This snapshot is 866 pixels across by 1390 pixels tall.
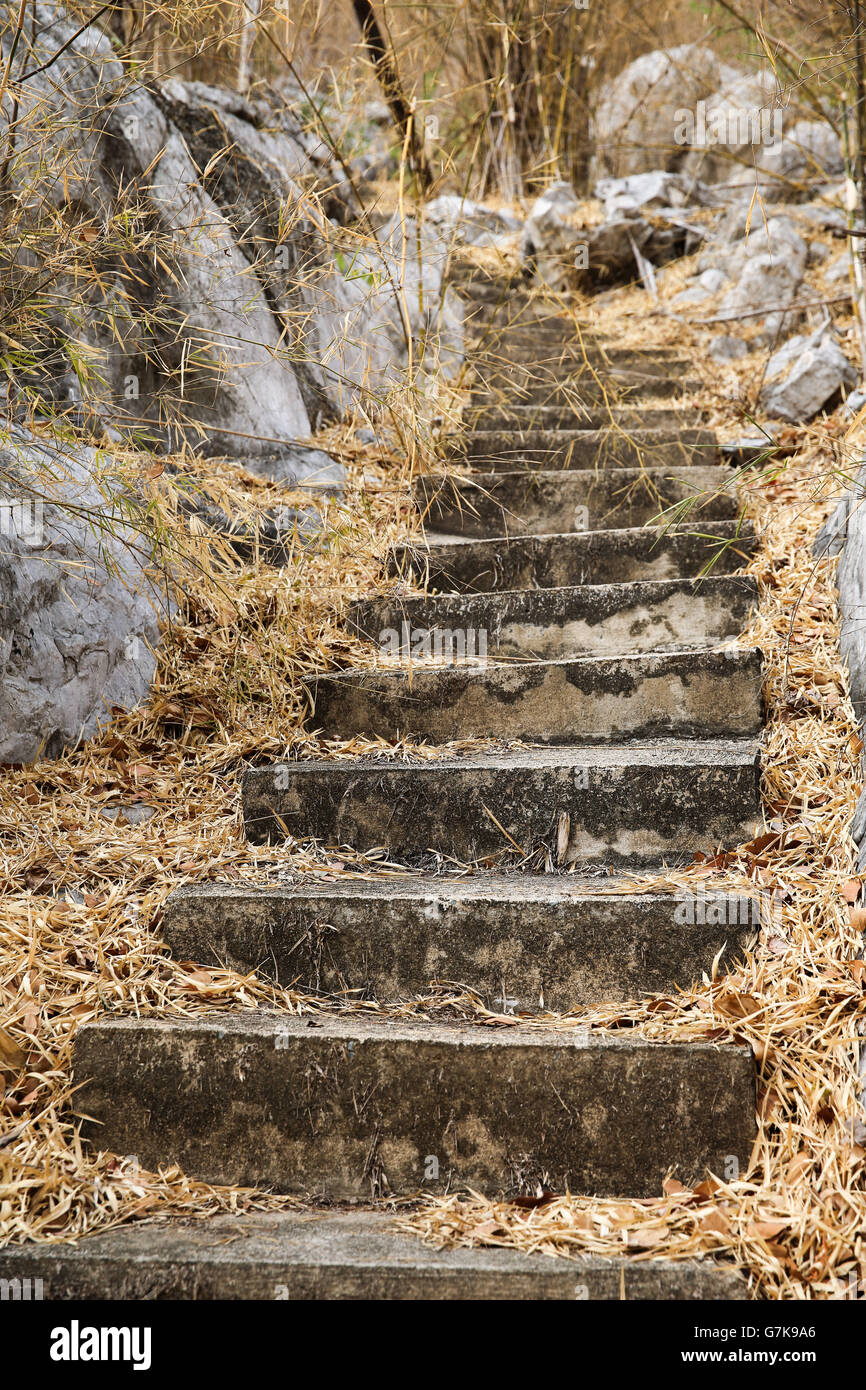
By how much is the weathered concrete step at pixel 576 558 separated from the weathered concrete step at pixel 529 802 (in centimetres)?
68

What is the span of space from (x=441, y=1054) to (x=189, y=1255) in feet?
1.49

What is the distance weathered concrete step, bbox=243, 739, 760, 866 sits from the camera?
6.06 feet

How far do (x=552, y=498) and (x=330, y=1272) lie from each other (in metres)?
2.30

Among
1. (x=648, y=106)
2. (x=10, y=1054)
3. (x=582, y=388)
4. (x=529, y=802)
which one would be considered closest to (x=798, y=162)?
(x=648, y=106)

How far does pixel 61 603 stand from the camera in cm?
228

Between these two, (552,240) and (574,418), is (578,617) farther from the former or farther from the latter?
(552,240)

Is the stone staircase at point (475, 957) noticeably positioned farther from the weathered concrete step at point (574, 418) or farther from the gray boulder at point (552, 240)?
the gray boulder at point (552, 240)

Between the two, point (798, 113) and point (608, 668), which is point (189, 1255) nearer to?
point (608, 668)

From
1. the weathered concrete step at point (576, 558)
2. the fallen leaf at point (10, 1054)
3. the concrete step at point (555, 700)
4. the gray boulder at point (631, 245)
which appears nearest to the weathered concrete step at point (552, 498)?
the weathered concrete step at point (576, 558)

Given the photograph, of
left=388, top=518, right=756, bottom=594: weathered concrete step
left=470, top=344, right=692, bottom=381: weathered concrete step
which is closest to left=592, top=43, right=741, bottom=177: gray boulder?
left=470, top=344, right=692, bottom=381: weathered concrete step

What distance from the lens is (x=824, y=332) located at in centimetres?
366

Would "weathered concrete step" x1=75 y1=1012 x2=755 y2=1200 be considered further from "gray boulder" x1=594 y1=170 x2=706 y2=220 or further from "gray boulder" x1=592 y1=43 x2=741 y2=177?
"gray boulder" x1=592 y1=43 x2=741 y2=177
